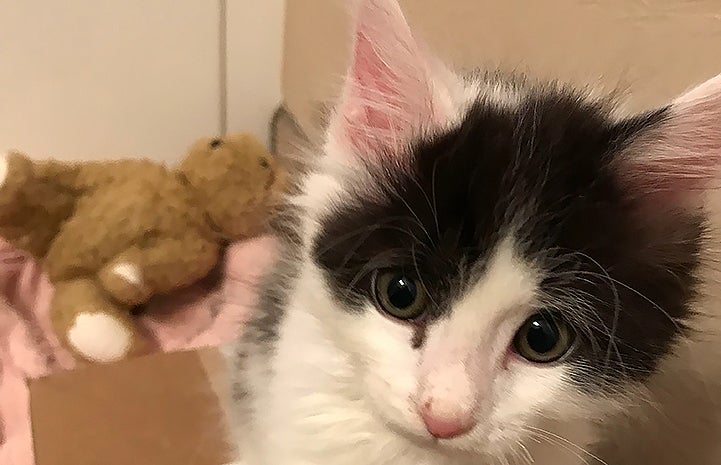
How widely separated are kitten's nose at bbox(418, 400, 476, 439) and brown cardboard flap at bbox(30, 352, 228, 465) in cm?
68

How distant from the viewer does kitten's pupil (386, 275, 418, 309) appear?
747 mm

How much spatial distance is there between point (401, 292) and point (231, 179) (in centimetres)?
90

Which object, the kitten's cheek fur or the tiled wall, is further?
the tiled wall

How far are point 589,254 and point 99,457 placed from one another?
863mm

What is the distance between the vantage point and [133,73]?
6.04 feet

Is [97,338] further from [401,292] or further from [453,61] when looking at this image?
[401,292]

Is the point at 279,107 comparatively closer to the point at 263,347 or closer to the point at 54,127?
the point at 54,127

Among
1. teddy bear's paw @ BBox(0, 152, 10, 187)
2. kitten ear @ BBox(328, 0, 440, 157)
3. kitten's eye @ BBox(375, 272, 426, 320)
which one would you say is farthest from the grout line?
kitten's eye @ BBox(375, 272, 426, 320)

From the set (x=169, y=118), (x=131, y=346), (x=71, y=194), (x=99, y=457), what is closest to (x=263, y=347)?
(x=99, y=457)

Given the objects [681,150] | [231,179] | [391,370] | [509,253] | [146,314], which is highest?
[681,150]

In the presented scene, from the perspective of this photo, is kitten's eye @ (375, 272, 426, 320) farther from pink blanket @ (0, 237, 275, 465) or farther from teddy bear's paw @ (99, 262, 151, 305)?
teddy bear's paw @ (99, 262, 151, 305)

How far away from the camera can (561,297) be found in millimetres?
718

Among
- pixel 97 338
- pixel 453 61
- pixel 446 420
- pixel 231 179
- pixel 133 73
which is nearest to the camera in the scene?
pixel 446 420

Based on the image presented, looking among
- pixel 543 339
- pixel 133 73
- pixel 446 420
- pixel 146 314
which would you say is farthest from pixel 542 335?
pixel 133 73
